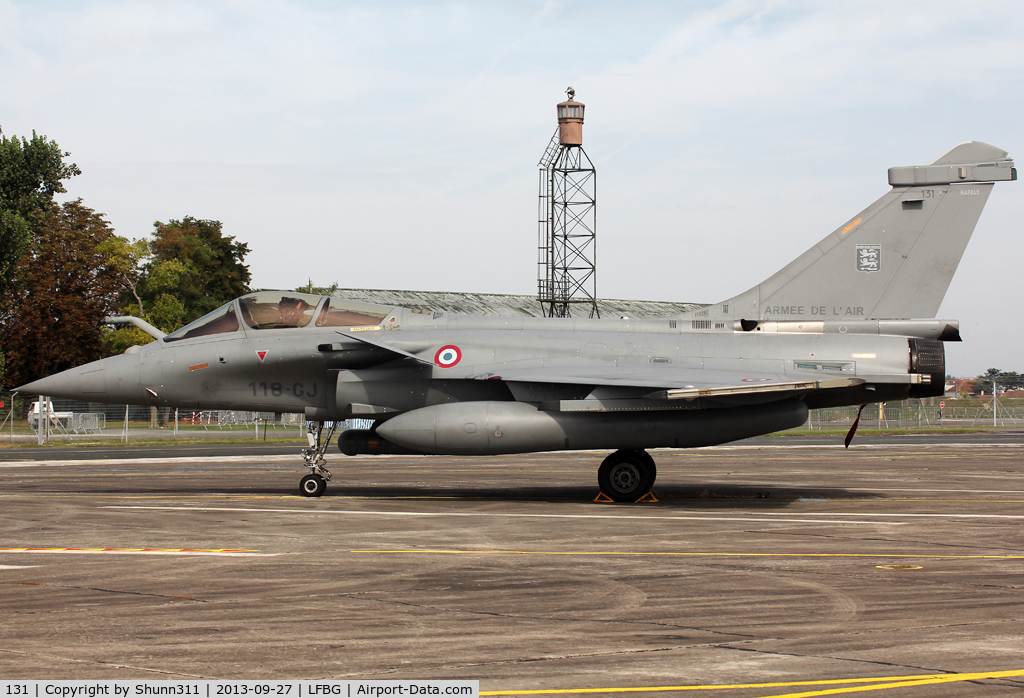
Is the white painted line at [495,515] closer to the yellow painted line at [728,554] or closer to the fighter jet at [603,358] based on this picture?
the fighter jet at [603,358]

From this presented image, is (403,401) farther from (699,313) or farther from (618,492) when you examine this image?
(699,313)

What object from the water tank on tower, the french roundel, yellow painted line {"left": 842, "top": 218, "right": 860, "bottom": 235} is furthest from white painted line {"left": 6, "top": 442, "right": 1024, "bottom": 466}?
the water tank on tower

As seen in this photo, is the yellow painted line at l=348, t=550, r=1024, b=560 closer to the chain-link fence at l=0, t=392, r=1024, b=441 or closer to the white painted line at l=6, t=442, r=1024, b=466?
the white painted line at l=6, t=442, r=1024, b=466

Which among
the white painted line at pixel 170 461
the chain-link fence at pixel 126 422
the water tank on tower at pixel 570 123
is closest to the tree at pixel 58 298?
the chain-link fence at pixel 126 422

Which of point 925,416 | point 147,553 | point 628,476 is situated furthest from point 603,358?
point 925,416

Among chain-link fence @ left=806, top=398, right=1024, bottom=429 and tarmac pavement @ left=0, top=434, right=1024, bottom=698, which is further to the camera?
chain-link fence @ left=806, top=398, right=1024, bottom=429

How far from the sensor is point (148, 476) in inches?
779

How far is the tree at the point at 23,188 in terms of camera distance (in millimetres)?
51938

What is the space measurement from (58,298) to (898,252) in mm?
54906

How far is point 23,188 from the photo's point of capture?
181ft

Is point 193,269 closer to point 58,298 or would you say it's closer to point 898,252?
point 58,298

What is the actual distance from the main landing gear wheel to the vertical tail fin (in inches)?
116

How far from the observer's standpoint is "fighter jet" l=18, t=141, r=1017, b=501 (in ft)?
44.5

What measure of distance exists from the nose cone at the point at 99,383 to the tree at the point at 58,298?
146ft
